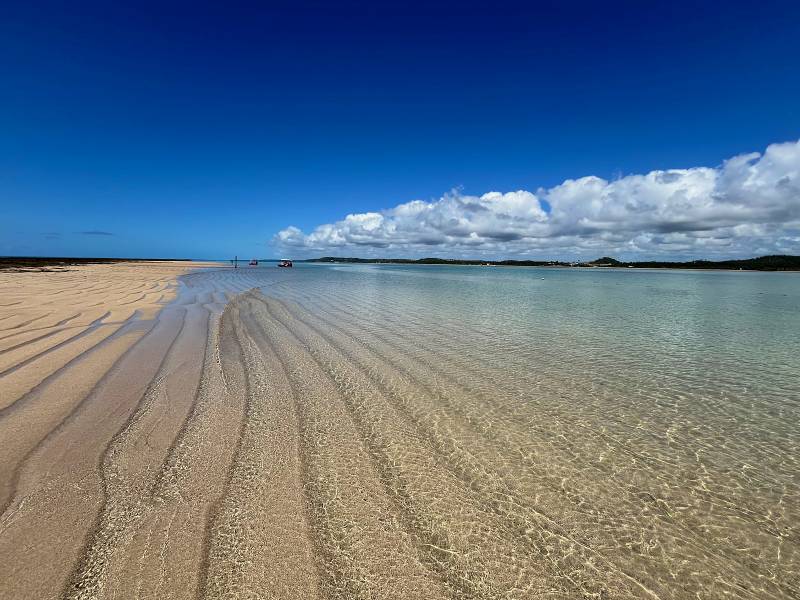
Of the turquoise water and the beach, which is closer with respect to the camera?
the beach

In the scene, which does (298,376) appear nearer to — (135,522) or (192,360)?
(192,360)

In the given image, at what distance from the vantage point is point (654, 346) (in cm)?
1190

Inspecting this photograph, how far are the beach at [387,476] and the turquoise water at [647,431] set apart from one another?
0.03 metres

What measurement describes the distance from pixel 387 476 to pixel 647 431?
4346 millimetres

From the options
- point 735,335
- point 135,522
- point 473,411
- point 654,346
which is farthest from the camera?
point 735,335

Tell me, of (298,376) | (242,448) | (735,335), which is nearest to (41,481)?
(242,448)

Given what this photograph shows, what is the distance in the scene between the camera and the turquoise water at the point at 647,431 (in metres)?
3.41

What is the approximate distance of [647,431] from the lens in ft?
19.0

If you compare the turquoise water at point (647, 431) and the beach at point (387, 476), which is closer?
the beach at point (387, 476)

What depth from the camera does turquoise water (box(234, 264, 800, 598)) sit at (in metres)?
3.41

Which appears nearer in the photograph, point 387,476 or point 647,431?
point 387,476

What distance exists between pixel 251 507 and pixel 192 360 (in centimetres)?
620

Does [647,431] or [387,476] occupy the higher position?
[387,476]

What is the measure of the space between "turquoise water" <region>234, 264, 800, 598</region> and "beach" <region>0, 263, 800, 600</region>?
3cm
